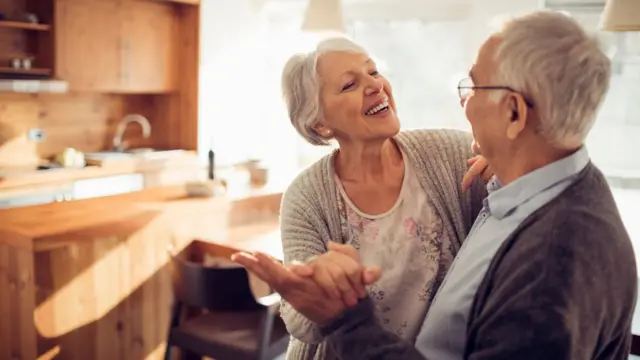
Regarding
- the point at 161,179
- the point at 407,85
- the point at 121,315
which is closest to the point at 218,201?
the point at 121,315

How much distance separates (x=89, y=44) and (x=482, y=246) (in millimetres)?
4663

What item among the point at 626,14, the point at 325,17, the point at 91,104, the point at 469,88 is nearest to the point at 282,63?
the point at 91,104

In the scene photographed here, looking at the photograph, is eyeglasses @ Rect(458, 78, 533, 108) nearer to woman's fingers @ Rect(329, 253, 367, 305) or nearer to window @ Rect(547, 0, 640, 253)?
woman's fingers @ Rect(329, 253, 367, 305)

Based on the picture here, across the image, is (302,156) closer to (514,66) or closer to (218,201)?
(218,201)

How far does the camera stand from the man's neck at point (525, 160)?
109cm

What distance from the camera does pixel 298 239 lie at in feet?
4.69

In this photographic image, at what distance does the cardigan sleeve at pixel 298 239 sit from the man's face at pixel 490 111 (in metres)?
0.44

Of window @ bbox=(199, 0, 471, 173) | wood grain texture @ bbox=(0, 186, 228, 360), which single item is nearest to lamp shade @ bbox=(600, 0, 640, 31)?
Answer: wood grain texture @ bbox=(0, 186, 228, 360)

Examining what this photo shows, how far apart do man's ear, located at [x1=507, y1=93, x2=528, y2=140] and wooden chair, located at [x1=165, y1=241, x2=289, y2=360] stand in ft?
5.07

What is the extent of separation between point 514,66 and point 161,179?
4.83 meters

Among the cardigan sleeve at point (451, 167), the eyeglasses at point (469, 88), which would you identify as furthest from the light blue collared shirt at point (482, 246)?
the cardigan sleeve at point (451, 167)

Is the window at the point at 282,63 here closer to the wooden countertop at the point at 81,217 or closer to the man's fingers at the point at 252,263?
the wooden countertop at the point at 81,217

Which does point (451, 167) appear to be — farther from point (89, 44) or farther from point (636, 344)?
point (89, 44)

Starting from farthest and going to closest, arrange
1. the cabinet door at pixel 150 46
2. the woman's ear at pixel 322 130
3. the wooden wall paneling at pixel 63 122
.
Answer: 1. the cabinet door at pixel 150 46
2. the wooden wall paneling at pixel 63 122
3. the woman's ear at pixel 322 130
